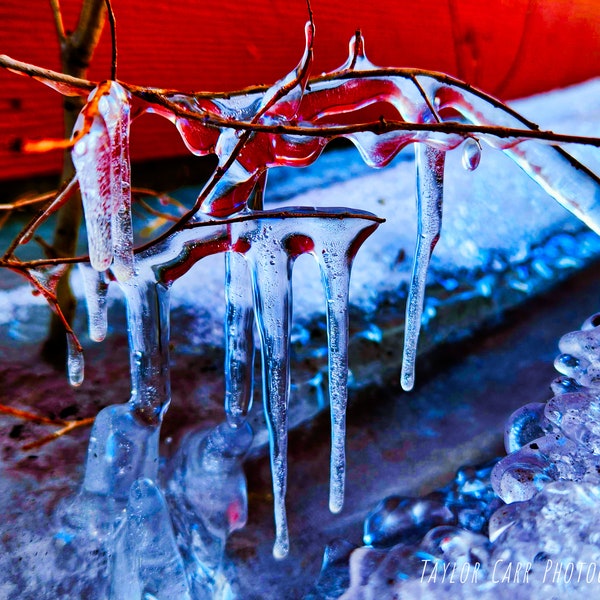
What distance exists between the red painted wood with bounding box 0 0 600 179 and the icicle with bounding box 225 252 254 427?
1.67ft

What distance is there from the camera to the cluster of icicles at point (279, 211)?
0.76 meters

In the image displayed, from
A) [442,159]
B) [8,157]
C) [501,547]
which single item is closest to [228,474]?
[501,547]

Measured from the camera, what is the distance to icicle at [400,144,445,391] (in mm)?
875

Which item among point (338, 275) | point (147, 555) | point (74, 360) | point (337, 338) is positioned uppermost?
point (338, 275)

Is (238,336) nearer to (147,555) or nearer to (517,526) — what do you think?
(147,555)

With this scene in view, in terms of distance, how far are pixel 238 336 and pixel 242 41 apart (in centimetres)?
92

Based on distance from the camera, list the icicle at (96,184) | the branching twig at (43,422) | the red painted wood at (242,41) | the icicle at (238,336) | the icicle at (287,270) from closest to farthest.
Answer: the icicle at (96,184), the icicle at (287,270), the icicle at (238,336), the branching twig at (43,422), the red painted wood at (242,41)

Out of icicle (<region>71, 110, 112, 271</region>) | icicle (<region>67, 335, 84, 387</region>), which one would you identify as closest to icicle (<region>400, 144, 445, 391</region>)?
icicle (<region>71, 110, 112, 271</region>)

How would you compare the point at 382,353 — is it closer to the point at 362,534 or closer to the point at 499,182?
the point at 362,534

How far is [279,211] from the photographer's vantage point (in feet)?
2.65

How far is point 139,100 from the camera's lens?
0.72 m

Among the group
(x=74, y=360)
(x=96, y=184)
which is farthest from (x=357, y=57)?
(x=74, y=360)

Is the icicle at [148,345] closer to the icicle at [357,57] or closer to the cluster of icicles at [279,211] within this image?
the cluster of icicles at [279,211]

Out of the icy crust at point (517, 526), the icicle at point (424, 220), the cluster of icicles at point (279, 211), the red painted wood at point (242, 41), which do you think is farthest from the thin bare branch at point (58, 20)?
the icy crust at point (517, 526)
